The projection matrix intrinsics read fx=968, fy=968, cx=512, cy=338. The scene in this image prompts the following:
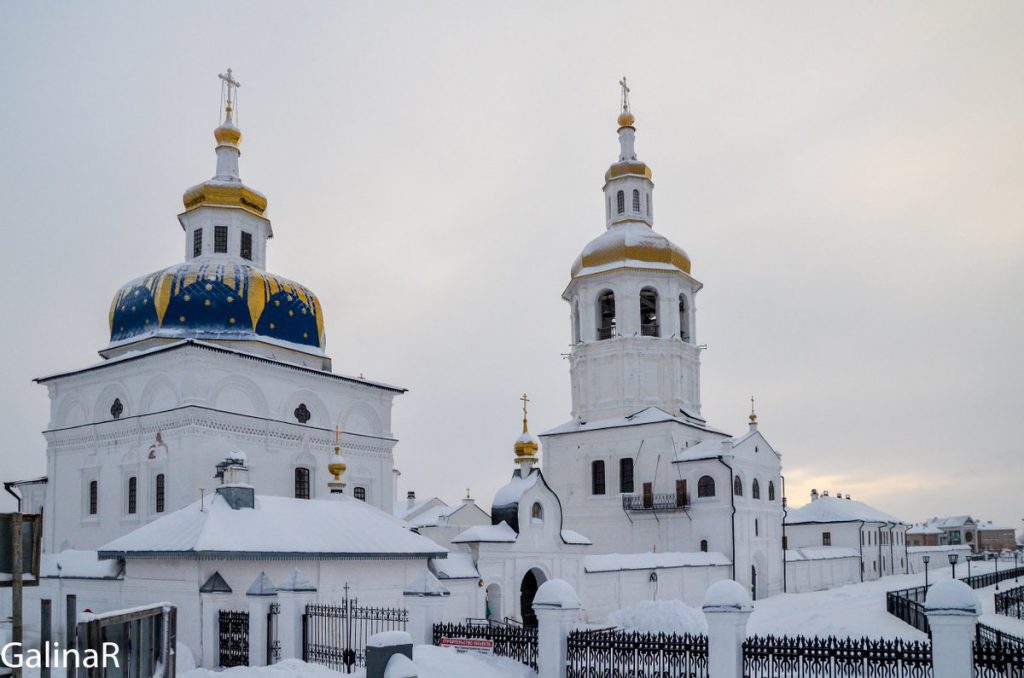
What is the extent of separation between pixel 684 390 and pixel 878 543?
2179cm

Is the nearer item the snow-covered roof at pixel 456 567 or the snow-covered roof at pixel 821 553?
Answer: the snow-covered roof at pixel 456 567

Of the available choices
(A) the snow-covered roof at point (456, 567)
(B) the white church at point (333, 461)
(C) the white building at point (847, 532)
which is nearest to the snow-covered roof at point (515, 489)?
(B) the white church at point (333, 461)

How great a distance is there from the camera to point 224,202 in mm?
30359

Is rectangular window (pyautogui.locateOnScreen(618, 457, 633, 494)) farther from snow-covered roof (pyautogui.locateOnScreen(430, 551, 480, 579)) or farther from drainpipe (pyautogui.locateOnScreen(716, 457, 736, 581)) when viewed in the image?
snow-covered roof (pyautogui.locateOnScreen(430, 551, 480, 579))

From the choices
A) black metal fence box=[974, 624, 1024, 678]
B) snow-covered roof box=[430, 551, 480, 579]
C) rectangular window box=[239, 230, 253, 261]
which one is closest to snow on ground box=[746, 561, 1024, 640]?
black metal fence box=[974, 624, 1024, 678]

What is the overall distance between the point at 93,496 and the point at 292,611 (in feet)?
46.6

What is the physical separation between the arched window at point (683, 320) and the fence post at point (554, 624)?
79.4ft

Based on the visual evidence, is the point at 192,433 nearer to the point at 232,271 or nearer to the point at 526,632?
the point at 232,271

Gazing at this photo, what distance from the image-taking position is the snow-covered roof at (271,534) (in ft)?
55.8

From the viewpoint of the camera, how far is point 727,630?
12008 millimetres

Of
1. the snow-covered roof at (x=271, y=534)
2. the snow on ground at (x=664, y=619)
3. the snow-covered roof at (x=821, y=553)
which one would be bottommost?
the snow-covered roof at (x=821, y=553)

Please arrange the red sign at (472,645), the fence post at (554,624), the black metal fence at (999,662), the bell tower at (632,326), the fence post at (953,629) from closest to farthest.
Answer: the black metal fence at (999,662)
the fence post at (953,629)
the fence post at (554,624)
the red sign at (472,645)
the bell tower at (632,326)

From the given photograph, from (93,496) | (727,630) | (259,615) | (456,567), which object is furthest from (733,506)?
(727,630)

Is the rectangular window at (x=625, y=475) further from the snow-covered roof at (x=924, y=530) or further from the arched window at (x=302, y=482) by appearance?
the snow-covered roof at (x=924, y=530)
